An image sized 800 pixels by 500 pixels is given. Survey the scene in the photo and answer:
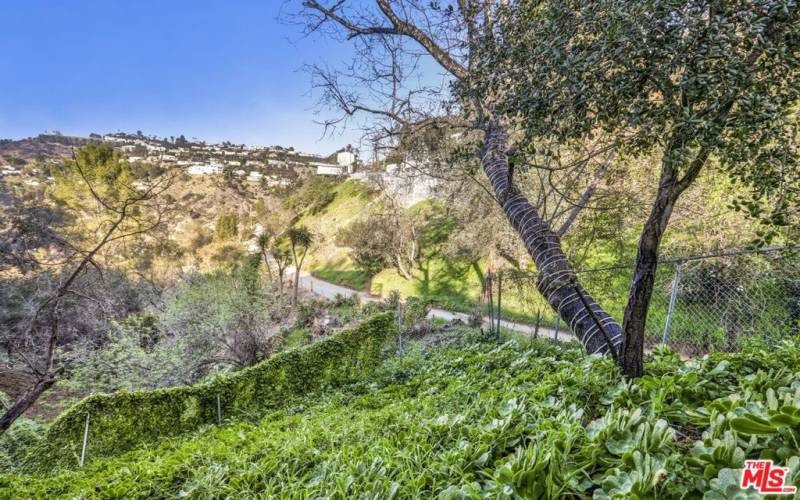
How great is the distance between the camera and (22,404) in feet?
11.2

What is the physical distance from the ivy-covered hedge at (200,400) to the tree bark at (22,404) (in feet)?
7.05

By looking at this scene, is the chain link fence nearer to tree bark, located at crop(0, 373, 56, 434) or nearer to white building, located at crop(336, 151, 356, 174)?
white building, located at crop(336, 151, 356, 174)

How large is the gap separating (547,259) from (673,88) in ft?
7.94

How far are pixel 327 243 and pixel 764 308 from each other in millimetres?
28334

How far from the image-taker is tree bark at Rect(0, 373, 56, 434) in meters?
3.29

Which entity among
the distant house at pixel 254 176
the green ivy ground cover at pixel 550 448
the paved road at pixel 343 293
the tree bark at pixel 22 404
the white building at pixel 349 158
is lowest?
the paved road at pixel 343 293

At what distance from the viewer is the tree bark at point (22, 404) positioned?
3295mm

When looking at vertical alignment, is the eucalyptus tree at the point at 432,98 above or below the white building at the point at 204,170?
below

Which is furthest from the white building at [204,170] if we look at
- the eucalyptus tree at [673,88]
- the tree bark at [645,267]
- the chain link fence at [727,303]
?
the tree bark at [645,267]

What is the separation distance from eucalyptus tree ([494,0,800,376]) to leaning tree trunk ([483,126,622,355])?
1108 mm

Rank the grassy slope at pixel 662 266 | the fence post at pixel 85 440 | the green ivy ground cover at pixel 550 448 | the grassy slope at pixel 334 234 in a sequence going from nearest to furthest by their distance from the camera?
1. the green ivy ground cover at pixel 550 448
2. the fence post at pixel 85 440
3. the grassy slope at pixel 662 266
4. the grassy slope at pixel 334 234

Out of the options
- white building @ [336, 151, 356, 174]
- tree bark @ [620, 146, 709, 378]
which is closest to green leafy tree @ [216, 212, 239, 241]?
white building @ [336, 151, 356, 174]

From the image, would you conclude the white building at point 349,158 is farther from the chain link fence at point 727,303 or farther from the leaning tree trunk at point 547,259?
the chain link fence at point 727,303

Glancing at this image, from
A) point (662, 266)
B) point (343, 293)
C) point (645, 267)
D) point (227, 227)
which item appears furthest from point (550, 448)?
point (227, 227)
